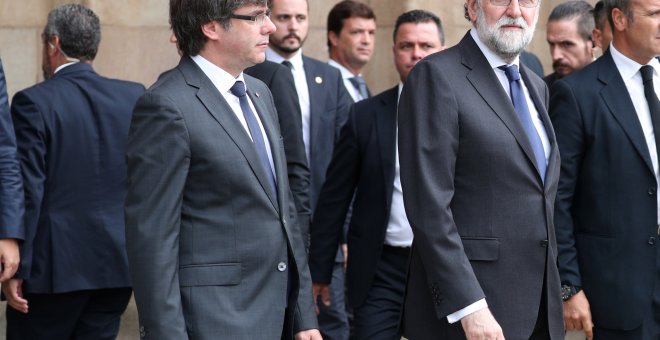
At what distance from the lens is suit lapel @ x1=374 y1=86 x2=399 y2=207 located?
5719 mm

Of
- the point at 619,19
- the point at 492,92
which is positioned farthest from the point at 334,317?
the point at 492,92

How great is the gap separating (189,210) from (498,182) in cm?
109

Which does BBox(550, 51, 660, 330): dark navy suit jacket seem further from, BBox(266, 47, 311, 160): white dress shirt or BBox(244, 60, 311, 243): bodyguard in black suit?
BBox(266, 47, 311, 160): white dress shirt

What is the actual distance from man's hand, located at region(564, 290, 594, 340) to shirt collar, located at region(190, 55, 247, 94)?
1985 mm

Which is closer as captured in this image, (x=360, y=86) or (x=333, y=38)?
(x=360, y=86)

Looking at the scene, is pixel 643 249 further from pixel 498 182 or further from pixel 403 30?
pixel 403 30

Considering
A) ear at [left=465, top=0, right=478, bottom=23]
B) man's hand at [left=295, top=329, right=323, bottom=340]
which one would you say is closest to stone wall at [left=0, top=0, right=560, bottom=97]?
ear at [left=465, top=0, right=478, bottom=23]

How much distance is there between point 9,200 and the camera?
5.34 m

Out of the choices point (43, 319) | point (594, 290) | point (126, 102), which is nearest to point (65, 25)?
point (126, 102)

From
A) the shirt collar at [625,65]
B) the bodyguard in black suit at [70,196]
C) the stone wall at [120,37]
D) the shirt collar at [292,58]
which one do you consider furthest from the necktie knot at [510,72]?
the stone wall at [120,37]

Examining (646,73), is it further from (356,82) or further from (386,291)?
(356,82)

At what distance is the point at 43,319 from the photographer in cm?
590

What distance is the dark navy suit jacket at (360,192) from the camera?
5719 mm

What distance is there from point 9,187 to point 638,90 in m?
2.86
